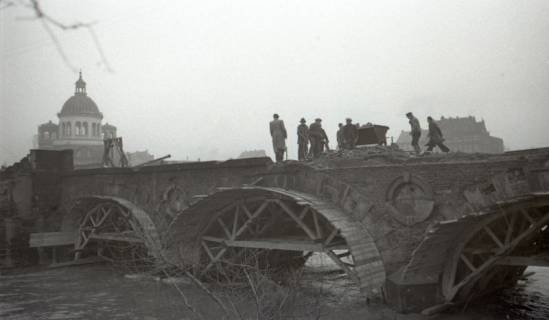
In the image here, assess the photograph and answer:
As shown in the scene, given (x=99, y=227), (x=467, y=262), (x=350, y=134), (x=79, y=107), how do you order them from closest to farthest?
(x=467, y=262)
(x=350, y=134)
(x=99, y=227)
(x=79, y=107)

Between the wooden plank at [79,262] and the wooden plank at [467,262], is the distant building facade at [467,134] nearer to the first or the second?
the wooden plank at [79,262]

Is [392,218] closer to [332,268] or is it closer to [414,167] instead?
[414,167]

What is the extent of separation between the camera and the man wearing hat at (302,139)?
15242 millimetres

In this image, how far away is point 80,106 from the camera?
52.5m

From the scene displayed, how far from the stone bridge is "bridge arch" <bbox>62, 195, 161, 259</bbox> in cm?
12

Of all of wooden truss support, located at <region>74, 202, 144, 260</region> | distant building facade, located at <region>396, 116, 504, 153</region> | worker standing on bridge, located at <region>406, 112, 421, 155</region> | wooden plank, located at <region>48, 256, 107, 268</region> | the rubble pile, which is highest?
distant building facade, located at <region>396, 116, 504, 153</region>

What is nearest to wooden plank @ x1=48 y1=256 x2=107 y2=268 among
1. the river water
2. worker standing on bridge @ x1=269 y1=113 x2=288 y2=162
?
the river water

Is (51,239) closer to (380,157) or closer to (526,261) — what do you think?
(380,157)

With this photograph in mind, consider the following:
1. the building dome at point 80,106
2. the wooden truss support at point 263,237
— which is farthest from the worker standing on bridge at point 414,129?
the building dome at point 80,106

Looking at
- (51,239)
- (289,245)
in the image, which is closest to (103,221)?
(51,239)

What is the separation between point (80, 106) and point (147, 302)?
45.1m

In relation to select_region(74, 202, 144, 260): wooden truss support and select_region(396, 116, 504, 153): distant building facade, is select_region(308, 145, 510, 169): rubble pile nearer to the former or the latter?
select_region(74, 202, 144, 260): wooden truss support

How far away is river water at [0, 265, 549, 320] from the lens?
37.5 ft

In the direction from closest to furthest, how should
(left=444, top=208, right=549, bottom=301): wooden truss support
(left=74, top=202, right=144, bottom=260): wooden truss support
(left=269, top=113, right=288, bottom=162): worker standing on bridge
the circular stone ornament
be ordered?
(left=444, top=208, right=549, bottom=301): wooden truss support → the circular stone ornament → (left=269, top=113, right=288, bottom=162): worker standing on bridge → (left=74, top=202, right=144, bottom=260): wooden truss support
